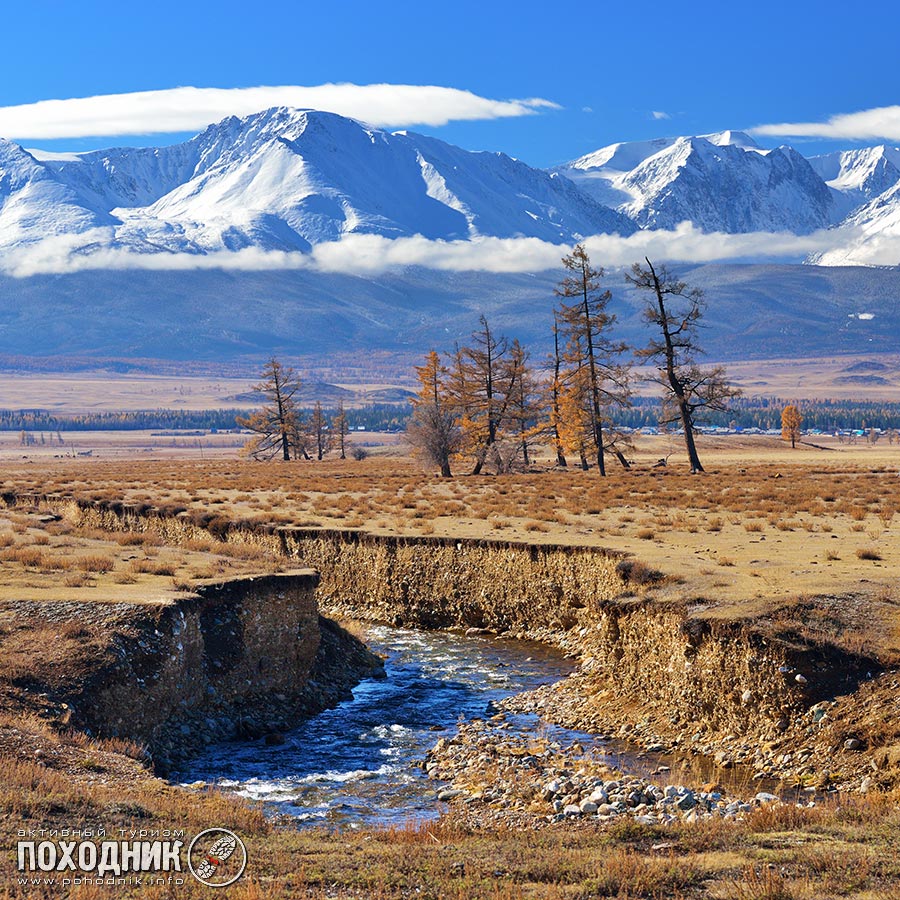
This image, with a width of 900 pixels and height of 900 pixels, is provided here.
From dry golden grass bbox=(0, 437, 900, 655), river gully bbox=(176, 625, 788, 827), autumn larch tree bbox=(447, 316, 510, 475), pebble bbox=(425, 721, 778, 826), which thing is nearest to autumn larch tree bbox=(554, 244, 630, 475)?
dry golden grass bbox=(0, 437, 900, 655)

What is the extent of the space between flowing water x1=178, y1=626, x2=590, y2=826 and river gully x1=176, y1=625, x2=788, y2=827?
23 mm

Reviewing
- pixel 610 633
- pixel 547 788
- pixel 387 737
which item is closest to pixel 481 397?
pixel 610 633

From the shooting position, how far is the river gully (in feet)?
Answer: 63.2

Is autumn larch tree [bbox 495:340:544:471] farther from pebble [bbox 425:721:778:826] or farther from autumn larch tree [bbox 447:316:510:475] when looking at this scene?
pebble [bbox 425:721:778:826]

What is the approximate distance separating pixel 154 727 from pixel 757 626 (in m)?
12.1

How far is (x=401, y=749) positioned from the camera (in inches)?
912

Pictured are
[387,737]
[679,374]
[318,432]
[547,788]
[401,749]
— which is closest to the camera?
[547,788]

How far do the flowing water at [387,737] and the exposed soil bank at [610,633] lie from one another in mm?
1497

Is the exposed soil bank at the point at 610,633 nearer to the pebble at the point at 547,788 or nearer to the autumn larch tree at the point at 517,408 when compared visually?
the pebble at the point at 547,788

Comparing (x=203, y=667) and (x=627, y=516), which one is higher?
(x=627, y=516)

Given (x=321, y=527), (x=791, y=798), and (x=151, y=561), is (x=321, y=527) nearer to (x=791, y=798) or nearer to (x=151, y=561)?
(x=151, y=561)

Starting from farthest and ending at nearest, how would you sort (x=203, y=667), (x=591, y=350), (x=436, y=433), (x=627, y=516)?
(x=436, y=433), (x=591, y=350), (x=627, y=516), (x=203, y=667)

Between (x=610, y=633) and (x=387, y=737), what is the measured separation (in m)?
6.40

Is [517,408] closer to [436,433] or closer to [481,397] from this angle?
[481,397]
